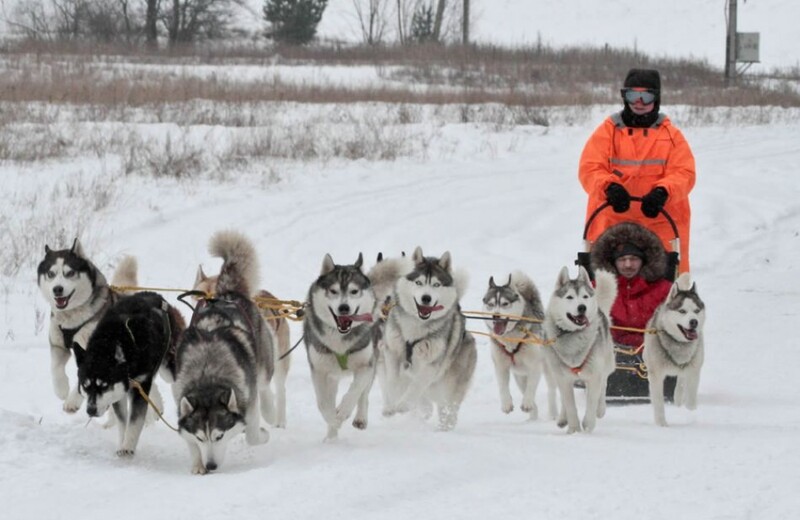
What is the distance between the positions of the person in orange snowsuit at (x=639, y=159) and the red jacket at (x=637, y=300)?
293 mm

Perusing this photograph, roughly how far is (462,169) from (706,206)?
2748mm

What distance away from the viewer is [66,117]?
12117 millimetres

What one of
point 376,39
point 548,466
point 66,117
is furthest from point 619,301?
point 376,39

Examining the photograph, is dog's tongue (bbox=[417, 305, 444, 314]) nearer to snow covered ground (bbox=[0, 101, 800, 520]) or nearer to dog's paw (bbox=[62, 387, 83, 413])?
snow covered ground (bbox=[0, 101, 800, 520])

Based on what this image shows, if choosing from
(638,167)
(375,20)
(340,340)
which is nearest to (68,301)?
(340,340)

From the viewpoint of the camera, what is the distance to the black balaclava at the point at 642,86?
17.8ft

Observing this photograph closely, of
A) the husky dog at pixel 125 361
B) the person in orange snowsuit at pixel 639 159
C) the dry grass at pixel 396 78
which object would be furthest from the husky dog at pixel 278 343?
the dry grass at pixel 396 78

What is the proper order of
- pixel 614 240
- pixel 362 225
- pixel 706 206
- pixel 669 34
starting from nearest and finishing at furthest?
pixel 614 240 < pixel 362 225 < pixel 706 206 < pixel 669 34

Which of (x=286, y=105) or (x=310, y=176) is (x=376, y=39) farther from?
(x=310, y=176)

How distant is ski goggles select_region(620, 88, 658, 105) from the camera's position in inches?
213

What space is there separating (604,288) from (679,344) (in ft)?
1.32

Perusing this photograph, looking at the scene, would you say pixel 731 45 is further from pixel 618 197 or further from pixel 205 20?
pixel 618 197

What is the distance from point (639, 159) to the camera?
17.8 ft

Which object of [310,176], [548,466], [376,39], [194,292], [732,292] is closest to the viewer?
[548,466]
